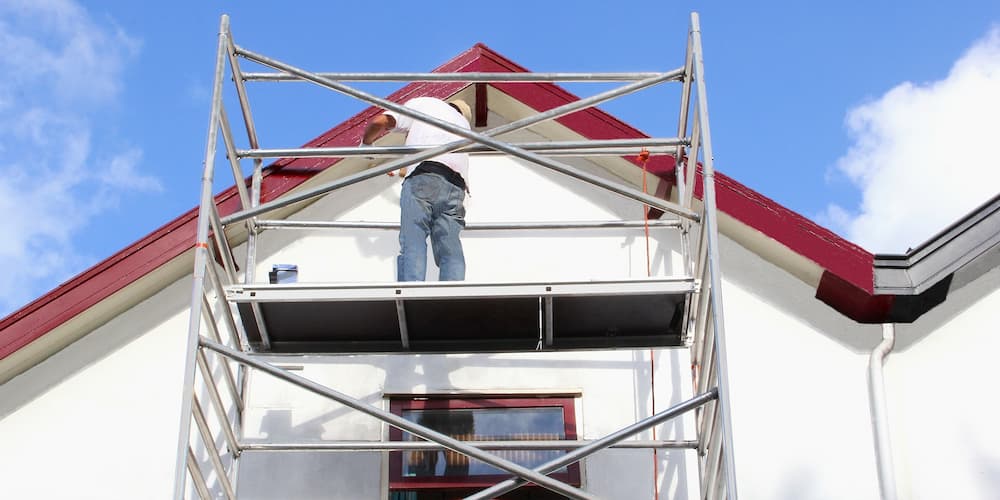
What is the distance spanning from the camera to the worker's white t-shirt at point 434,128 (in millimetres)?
9250

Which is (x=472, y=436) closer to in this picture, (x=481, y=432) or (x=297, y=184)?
(x=481, y=432)

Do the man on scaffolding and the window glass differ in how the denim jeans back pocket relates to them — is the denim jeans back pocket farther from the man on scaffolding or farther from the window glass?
the window glass

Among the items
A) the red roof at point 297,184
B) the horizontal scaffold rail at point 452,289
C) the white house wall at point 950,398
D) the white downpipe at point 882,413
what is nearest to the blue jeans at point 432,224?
the horizontal scaffold rail at point 452,289

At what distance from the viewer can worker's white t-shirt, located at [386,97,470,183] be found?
9.25 m

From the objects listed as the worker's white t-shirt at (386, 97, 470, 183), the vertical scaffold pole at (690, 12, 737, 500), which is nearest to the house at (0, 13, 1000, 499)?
the vertical scaffold pole at (690, 12, 737, 500)

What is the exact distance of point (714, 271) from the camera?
302 inches

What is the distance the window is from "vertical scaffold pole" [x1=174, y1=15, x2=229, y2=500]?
5.26 ft

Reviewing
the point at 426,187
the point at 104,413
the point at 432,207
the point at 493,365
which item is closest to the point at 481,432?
the point at 493,365

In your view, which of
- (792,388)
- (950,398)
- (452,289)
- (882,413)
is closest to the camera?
(452,289)

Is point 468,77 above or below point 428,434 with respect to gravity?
above

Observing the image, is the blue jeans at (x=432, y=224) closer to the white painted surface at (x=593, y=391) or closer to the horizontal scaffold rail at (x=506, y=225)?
the white painted surface at (x=593, y=391)

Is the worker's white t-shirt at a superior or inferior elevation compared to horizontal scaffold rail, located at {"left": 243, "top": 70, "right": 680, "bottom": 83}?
inferior

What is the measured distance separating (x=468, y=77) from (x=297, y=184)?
149 cm

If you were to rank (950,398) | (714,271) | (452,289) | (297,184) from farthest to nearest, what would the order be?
(297,184), (950,398), (452,289), (714,271)
